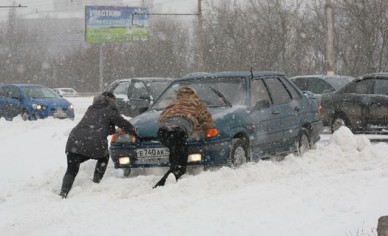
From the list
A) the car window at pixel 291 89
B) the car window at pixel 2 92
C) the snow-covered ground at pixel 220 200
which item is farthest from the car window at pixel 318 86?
the car window at pixel 2 92

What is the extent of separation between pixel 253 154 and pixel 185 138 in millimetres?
1505

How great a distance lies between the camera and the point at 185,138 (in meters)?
8.21

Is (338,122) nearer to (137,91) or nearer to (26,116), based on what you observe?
(137,91)

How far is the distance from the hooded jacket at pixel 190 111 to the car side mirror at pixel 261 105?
4.05 ft

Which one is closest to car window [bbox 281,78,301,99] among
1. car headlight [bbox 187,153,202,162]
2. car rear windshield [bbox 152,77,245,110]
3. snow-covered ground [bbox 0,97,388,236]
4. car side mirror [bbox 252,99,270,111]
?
snow-covered ground [bbox 0,97,388,236]

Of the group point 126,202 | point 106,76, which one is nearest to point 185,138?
point 126,202

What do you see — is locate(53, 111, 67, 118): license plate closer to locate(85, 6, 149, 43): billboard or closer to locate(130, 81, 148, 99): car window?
locate(130, 81, 148, 99): car window

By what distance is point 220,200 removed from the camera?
7.09 meters

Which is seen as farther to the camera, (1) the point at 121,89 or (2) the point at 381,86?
(1) the point at 121,89

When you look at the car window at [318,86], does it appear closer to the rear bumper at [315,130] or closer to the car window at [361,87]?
the car window at [361,87]

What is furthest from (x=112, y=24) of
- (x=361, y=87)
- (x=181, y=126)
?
(x=181, y=126)

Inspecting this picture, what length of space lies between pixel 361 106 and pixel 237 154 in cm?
618

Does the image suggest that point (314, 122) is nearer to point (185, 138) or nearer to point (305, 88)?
point (185, 138)

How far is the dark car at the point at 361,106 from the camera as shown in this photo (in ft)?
45.0
